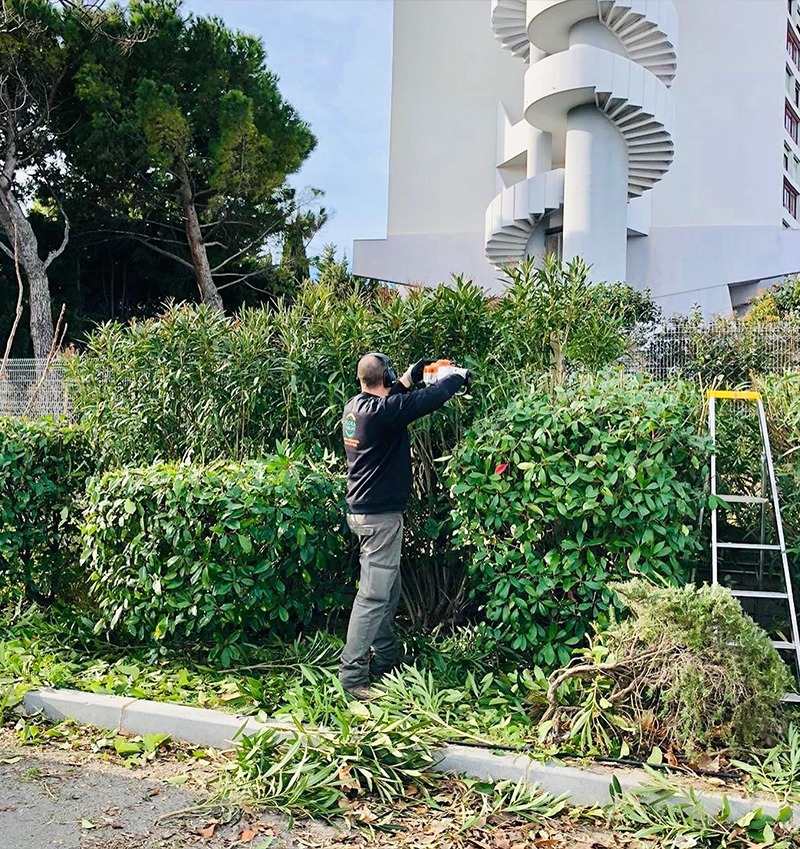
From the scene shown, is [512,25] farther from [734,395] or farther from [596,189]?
[734,395]

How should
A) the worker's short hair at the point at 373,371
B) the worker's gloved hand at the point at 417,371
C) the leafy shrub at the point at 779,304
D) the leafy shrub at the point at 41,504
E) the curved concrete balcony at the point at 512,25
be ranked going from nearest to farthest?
1. the worker's short hair at the point at 373,371
2. the worker's gloved hand at the point at 417,371
3. the leafy shrub at the point at 41,504
4. the leafy shrub at the point at 779,304
5. the curved concrete balcony at the point at 512,25

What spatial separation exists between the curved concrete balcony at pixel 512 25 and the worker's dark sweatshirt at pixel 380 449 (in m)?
21.9

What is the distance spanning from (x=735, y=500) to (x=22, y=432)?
486 cm

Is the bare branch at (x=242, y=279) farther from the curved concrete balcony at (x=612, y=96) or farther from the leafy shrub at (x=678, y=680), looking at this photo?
the leafy shrub at (x=678, y=680)

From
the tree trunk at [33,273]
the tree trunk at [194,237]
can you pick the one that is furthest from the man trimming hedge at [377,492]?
the tree trunk at [194,237]

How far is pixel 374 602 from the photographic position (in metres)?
4.65

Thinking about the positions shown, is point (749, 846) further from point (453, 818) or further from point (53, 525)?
point (53, 525)

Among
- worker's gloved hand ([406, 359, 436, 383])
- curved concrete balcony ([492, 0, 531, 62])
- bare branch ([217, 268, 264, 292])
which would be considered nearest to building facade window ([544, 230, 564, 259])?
curved concrete balcony ([492, 0, 531, 62])

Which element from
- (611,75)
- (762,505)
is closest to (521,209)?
(611,75)

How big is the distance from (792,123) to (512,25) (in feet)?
80.4

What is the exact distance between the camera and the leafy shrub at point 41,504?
5.92m

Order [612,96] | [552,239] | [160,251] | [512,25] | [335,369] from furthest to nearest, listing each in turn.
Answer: [552,239]
[160,251]
[512,25]
[612,96]
[335,369]

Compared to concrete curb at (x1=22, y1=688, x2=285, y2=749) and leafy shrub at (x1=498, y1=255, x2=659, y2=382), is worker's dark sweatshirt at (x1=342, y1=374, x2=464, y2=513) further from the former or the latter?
concrete curb at (x1=22, y1=688, x2=285, y2=749)

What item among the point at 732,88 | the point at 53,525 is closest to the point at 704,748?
the point at 53,525
